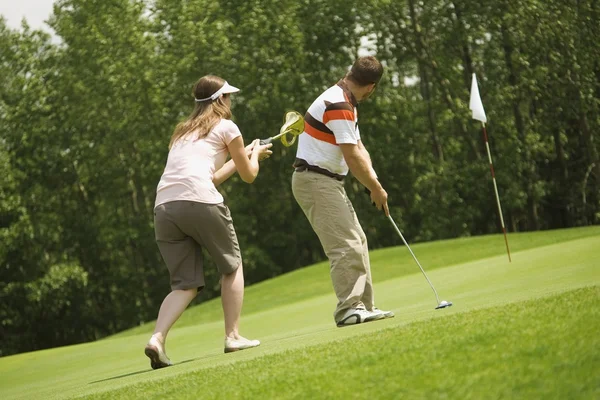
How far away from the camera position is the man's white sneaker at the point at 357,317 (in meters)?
7.88

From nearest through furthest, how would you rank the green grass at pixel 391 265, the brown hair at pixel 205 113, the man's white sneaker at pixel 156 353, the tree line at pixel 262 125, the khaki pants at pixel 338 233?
the man's white sneaker at pixel 156 353 < the brown hair at pixel 205 113 < the khaki pants at pixel 338 233 < the green grass at pixel 391 265 < the tree line at pixel 262 125

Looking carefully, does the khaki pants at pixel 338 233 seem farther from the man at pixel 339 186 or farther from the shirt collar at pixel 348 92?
the shirt collar at pixel 348 92

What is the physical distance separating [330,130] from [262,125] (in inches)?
1231

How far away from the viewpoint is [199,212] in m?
7.02

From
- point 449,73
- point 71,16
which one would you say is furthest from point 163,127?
point 449,73

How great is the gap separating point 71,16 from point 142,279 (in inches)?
435

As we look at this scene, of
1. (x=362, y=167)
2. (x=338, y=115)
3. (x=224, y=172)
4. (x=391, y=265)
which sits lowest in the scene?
(x=391, y=265)

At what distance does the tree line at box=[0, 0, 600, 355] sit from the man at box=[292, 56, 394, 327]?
22253mm

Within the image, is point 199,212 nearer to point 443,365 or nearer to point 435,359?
point 435,359

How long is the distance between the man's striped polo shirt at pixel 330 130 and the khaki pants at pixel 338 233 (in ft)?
0.38

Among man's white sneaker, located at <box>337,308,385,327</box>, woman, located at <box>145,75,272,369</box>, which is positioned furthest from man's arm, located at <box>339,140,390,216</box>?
woman, located at <box>145,75,272,369</box>

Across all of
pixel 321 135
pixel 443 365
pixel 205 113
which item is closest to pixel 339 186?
pixel 321 135

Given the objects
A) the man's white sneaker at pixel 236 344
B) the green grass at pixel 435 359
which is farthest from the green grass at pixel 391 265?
the man's white sneaker at pixel 236 344

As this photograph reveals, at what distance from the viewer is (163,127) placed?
3878cm
